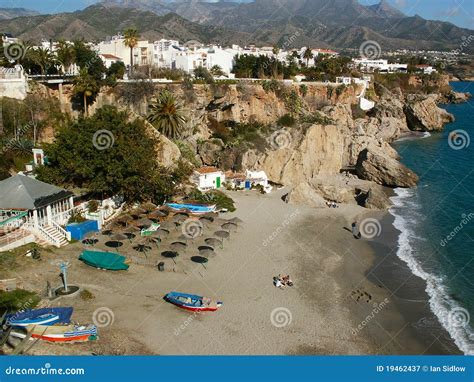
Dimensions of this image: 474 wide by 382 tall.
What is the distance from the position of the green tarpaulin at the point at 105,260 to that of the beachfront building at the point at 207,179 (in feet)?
50.4

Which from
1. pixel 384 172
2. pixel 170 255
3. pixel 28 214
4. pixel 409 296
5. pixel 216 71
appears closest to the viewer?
pixel 409 296

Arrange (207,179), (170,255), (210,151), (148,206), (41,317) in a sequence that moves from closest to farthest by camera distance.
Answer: (41,317)
(170,255)
(148,206)
(207,179)
(210,151)

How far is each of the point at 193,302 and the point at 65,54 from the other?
36.1 meters

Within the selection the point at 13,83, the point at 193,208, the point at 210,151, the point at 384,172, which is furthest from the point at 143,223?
the point at 384,172

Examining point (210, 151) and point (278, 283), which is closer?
point (278, 283)

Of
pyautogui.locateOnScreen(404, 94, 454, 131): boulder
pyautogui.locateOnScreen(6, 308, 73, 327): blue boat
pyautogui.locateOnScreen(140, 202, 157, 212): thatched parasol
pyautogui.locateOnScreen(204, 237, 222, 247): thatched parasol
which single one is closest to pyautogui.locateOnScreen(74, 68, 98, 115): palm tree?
pyautogui.locateOnScreen(140, 202, 157, 212): thatched parasol

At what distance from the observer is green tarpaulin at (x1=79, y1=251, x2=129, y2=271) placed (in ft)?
73.3

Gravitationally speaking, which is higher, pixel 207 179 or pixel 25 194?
pixel 25 194

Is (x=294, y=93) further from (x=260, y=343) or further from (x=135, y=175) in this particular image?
(x=260, y=343)

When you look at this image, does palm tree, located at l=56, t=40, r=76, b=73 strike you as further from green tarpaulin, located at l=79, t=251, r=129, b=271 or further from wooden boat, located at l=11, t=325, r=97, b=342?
wooden boat, located at l=11, t=325, r=97, b=342

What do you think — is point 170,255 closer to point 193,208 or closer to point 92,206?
point 92,206

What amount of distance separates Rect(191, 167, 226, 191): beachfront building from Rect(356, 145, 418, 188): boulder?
15.5 meters

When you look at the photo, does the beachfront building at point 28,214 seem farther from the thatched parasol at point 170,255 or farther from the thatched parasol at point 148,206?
the thatched parasol at point 148,206

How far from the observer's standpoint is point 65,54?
45.9 metres
